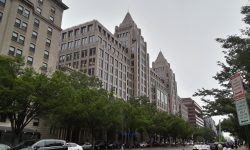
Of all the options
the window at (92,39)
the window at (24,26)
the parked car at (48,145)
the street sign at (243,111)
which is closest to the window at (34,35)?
the window at (24,26)

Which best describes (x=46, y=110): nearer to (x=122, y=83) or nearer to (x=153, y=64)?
(x=122, y=83)

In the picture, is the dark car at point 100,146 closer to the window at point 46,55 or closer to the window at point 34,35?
the window at point 46,55

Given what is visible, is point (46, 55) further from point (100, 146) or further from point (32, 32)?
point (100, 146)

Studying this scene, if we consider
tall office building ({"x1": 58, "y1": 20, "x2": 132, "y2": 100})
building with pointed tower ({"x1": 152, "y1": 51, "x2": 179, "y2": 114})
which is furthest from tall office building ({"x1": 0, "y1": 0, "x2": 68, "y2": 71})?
building with pointed tower ({"x1": 152, "y1": 51, "x2": 179, "y2": 114})

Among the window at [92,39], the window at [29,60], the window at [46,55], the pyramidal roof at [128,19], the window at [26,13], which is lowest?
the window at [29,60]

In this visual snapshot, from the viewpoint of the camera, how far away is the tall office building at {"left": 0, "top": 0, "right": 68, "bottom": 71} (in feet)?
151

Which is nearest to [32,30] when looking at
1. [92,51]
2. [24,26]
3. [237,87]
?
[24,26]

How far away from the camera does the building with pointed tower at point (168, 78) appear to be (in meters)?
150

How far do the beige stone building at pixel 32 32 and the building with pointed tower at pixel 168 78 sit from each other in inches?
4038

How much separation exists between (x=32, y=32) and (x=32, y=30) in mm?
416

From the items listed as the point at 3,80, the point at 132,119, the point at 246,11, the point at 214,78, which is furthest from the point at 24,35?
the point at 246,11

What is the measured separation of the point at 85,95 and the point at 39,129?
15.1 metres

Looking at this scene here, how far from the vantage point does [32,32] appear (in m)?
51.7

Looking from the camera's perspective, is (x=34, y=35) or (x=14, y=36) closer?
(x=14, y=36)
